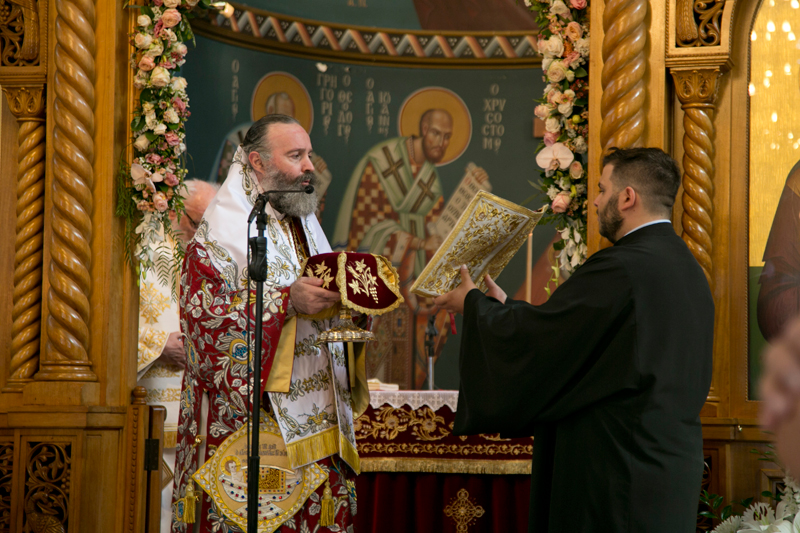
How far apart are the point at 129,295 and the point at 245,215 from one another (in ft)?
4.59

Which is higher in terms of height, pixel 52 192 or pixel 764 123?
pixel 764 123

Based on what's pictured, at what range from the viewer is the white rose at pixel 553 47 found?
14.1 feet

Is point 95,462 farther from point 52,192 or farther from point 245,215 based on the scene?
point 245,215

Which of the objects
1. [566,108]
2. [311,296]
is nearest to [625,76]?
[566,108]

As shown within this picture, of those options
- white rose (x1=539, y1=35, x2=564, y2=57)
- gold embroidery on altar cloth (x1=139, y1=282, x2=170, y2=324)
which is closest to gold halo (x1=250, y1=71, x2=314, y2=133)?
gold embroidery on altar cloth (x1=139, y1=282, x2=170, y2=324)

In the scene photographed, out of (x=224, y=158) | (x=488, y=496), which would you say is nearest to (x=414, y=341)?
(x=224, y=158)

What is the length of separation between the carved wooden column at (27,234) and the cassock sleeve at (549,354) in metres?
2.44

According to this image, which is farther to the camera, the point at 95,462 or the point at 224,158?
the point at 224,158

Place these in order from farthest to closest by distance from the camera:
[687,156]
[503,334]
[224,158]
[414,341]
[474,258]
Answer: [414,341], [224,158], [687,156], [474,258], [503,334]

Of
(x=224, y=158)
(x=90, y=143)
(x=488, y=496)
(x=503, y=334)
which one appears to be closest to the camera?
(x=503, y=334)

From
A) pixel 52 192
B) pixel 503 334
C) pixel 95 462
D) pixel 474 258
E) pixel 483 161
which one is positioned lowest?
pixel 95 462

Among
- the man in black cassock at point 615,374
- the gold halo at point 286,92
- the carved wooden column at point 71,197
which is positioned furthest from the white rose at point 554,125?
the gold halo at point 286,92

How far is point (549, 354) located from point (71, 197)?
2654 millimetres

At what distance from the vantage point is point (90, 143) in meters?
4.42
